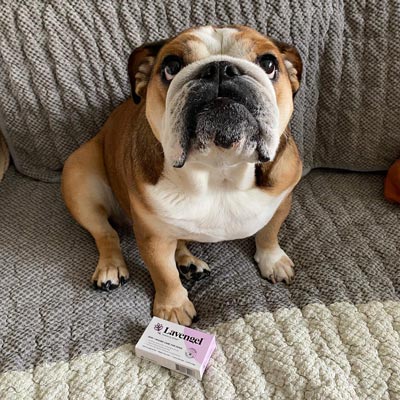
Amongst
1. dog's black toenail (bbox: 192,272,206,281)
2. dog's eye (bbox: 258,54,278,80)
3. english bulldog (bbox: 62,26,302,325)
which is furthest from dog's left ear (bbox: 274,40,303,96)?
dog's black toenail (bbox: 192,272,206,281)

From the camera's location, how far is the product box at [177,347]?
1.10 m

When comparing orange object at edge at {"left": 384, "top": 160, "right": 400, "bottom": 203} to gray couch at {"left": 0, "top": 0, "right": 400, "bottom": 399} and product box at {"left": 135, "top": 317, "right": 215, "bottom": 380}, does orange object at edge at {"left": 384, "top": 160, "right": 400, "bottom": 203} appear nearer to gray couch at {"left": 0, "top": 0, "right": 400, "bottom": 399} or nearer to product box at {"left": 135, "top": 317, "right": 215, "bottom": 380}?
gray couch at {"left": 0, "top": 0, "right": 400, "bottom": 399}

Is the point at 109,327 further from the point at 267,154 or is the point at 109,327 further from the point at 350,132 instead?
the point at 350,132

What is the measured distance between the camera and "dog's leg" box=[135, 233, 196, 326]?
126 centimetres

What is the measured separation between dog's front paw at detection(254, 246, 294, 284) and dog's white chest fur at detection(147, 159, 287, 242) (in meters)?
0.17

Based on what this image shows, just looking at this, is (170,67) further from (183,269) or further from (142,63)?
(183,269)

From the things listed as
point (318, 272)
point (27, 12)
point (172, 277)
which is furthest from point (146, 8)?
point (318, 272)

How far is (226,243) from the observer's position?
151 centimetres

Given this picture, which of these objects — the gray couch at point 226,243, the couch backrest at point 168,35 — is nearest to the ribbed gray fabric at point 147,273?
the gray couch at point 226,243

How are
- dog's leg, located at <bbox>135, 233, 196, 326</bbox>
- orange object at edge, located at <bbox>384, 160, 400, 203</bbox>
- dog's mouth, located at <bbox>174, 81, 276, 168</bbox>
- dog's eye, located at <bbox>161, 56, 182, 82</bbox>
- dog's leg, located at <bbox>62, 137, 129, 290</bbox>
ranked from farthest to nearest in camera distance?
orange object at edge, located at <bbox>384, 160, 400, 203</bbox>
dog's leg, located at <bbox>62, 137, 129, 290</bbox>
dog's leg, located at <bbox>135, 233, 196, 326</bbox>
dog's eye, located at <bbox>161, 56, 182, 82</bbox>
dog's mouth, located at <bbox>174, 81, 276, 168</bbox>

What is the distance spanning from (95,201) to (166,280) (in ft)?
1.25

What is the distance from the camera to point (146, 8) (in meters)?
1.44

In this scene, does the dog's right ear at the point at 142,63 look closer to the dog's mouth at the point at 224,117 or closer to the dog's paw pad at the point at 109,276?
the dog's mouth at the point at 224,117

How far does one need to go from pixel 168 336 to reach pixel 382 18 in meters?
1.05
